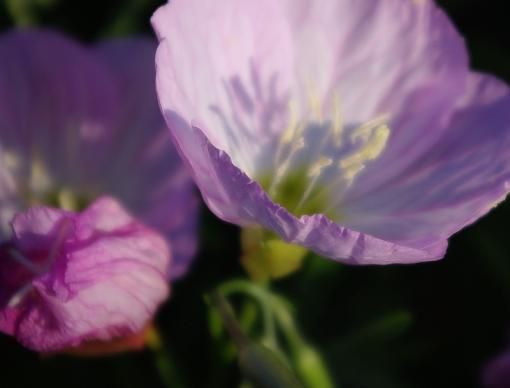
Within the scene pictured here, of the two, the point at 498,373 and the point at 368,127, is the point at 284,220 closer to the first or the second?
the point at 368,127

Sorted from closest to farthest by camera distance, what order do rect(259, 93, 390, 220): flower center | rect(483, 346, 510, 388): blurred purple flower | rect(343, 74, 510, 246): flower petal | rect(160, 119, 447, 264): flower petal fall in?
rect(160, 119, 447, 264): flower petal
rect(343, 74, 510, 246): flower petal
rect(259, 93, 390, 220): flower center
rect(483, 346, 510, 388): blurred purple flower

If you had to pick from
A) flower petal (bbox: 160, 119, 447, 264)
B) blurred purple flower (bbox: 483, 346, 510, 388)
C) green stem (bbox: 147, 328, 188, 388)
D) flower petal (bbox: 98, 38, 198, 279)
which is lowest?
blurred purple flower (bbox: 483, 346, 510, 388)

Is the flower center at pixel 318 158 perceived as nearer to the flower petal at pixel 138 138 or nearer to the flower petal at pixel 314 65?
the flower petal at pixel 314 65

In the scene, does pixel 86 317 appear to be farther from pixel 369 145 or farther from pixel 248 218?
pixel 369 145

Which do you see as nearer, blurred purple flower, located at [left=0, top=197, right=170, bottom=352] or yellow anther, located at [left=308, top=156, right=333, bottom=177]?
blurred purple flower, located at [left=0, top=197, right=170, bottom=352]

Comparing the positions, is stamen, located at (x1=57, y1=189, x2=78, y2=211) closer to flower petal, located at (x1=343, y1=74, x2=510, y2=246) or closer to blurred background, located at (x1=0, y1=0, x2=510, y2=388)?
blurred background, located at (x1=0, y1=0, x2=510, y2=388)

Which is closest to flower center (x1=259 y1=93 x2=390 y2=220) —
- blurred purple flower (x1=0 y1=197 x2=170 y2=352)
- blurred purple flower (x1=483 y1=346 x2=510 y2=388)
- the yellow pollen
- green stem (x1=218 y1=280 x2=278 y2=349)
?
the yellow pollen

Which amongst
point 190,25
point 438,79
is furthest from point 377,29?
point 190,25
